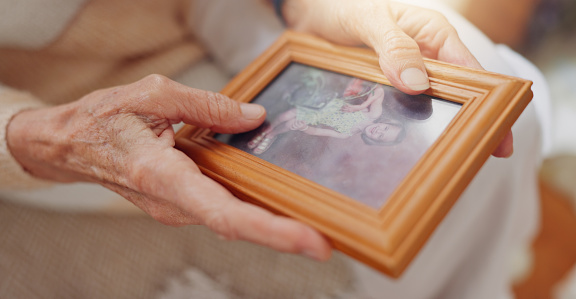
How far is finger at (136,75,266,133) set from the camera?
0.58 m

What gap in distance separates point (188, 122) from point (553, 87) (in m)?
1.34

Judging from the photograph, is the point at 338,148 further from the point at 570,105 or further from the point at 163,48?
the point at 570,105

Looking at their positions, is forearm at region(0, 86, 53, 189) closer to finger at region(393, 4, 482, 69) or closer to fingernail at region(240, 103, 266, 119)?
fingernail at region(240, 103, 266, 119)

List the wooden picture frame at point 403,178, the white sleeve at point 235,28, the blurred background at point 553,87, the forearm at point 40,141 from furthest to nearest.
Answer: the blurred background at point 553,87
the white sleeve at point 235,28
the forearm at point 40,141
the wooden picture frame at point 403,178

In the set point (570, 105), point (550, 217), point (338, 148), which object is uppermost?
point (570, 105)

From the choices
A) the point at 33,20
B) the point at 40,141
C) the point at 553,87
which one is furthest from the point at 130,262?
the point at 553,87

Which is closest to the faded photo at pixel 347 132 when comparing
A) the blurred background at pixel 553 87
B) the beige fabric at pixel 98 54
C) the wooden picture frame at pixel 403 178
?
the wooden picture frame at pixel 403 178

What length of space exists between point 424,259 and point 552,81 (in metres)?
1.06

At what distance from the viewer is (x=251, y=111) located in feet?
1.96

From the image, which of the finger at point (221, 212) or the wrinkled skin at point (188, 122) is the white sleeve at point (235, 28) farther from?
the finger at point (221, 212)

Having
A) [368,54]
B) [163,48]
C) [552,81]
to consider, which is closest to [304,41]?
[368,54]

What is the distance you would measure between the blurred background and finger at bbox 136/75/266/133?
987mm

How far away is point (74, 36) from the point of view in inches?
32.5

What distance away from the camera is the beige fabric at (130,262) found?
81cm
